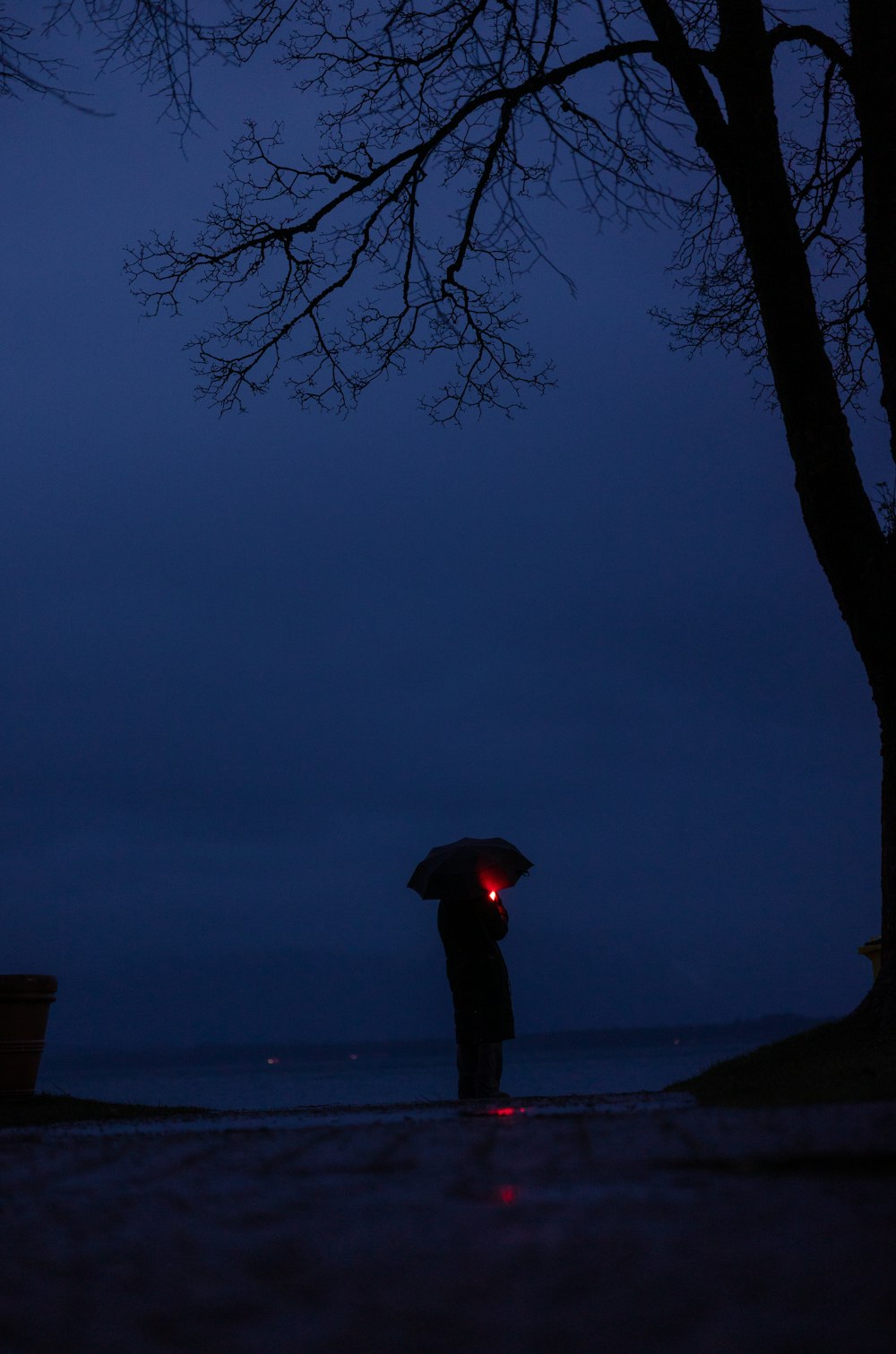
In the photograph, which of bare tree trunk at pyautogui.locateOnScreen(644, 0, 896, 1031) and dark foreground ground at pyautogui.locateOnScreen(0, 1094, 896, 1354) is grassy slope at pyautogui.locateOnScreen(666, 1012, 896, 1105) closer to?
bare tree trunk at pyautogui.locateOnScreen(644, 0, 896, 1031)

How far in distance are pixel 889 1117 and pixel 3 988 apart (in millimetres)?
11426

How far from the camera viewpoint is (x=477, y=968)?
10133 mm

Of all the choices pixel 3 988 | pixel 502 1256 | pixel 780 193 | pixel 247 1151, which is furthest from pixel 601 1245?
pixel 3 988

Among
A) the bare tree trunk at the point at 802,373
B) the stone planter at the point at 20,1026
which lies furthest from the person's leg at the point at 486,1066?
the stone planter at the point at 20,1026

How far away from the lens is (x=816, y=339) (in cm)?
831

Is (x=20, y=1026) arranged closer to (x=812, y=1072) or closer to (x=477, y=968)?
(x=477, y=968)

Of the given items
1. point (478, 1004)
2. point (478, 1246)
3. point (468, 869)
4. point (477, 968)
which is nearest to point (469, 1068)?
point (478, 1004)

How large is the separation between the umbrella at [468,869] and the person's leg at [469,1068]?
1.37 meters

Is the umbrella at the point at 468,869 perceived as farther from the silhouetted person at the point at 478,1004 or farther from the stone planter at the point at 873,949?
the stone planter at the point at 873,949

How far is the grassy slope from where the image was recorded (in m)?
3.48

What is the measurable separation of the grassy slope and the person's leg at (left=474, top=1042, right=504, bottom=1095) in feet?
7.09

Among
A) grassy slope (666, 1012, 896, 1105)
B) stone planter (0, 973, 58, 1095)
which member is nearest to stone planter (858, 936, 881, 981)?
grassy slope (666, 1012, 896, 1105)

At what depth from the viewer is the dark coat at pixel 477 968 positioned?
32.8 feet

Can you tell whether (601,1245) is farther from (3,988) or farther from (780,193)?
(3,988)
